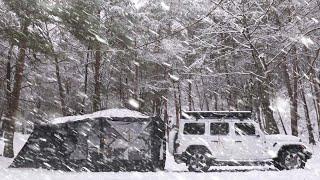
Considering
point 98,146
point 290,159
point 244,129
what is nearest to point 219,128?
point 244,129

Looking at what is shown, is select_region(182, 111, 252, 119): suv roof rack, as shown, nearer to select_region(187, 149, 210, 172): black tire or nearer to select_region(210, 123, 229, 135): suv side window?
select_region(210, 123, 229, 135): suv side window

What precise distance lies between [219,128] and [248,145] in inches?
44.8

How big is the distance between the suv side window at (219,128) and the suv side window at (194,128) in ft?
1.06

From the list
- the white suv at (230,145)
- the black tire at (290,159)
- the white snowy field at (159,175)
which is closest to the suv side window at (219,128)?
the white suv at (230,145)

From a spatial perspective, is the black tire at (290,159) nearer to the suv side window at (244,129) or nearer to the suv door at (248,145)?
the suv door at (248,145)

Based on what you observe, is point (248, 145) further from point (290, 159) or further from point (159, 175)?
point (159, 175)

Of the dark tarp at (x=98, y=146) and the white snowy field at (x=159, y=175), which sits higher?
the dark tarp at (x=98, y=146)

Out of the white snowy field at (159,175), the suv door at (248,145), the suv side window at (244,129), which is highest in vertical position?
the suv side window at (244,129)

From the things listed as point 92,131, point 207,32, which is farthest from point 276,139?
point 207,32

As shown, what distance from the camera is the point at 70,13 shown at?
14.7 m

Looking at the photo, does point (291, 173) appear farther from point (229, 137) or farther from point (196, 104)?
point (196, 104)

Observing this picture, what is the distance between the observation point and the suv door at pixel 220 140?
585 inches

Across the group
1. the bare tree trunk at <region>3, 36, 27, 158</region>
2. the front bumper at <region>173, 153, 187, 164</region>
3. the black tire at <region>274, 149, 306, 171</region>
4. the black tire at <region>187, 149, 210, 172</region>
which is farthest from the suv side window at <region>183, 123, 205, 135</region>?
the bare tree trunk at <region>3, 36, 27, 158</region>

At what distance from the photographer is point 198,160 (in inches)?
588
